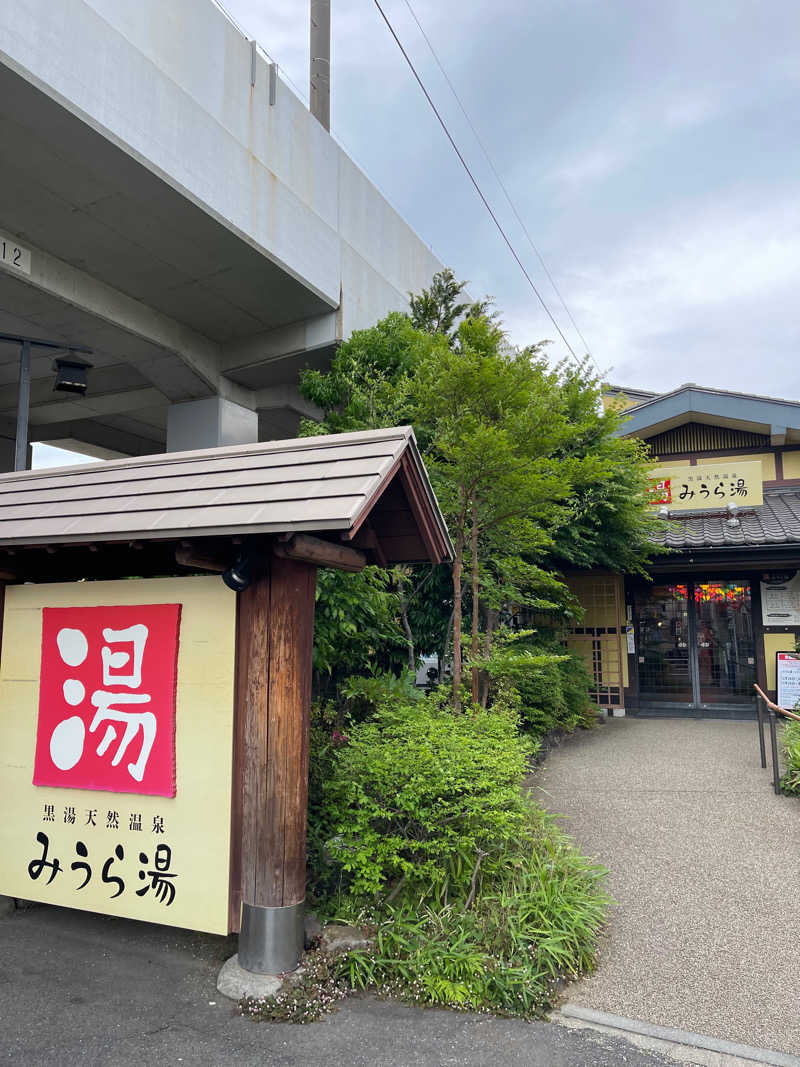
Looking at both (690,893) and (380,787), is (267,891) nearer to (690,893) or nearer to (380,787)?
(380,787)

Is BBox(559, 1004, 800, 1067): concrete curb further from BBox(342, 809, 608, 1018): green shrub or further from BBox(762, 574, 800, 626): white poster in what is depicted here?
BBox(762, 574, 800, 626): white poster

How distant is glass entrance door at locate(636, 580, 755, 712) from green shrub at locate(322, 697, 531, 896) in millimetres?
8843

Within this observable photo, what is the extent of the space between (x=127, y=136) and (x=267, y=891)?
23.1 ft

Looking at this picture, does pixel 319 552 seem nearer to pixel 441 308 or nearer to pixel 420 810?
pixel 420 810

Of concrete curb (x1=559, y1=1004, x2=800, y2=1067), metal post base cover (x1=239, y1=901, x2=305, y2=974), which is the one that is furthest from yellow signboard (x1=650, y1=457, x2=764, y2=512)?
metal post base cover (x1=239, y1=901, x2=305, y2=974)

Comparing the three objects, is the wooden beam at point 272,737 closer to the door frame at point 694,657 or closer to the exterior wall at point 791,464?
the door frame at point 694,657

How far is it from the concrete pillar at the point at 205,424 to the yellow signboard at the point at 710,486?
284 inches

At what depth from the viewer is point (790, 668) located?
32.9 ft

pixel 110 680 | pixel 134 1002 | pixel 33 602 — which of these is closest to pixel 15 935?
pixel 134 1002

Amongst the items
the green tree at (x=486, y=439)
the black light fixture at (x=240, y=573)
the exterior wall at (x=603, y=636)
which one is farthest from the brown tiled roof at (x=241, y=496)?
the exterior wall at (x=603, y=636)

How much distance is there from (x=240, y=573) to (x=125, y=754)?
54.3 inches

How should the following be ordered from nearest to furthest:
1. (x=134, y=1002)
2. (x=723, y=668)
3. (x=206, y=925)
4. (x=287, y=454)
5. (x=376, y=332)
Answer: (x=134, y=1002), (x=206, y=925), (x=287, y=454), (x=376, y=332), (x=723, y=668)

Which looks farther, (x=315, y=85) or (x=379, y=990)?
(x=315, y=85)

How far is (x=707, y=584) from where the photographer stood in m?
12.7
